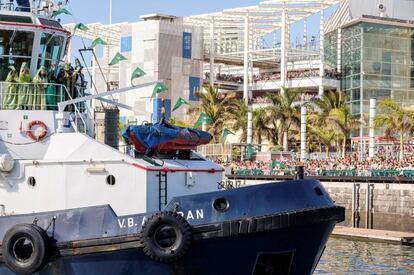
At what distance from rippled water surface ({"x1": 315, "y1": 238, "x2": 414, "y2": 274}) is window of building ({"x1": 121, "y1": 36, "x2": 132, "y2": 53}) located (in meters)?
48.8

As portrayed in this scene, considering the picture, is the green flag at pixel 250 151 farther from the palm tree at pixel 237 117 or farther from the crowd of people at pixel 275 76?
the crowd of people at pixel 275 76

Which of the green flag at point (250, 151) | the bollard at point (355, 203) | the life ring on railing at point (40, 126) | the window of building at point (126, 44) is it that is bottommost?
the bollard at point (355, 203)

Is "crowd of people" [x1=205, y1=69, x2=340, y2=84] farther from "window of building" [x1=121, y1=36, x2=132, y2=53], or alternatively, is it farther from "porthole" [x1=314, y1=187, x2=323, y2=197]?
"porthole" [x1=314, y1=187, x2=323, y2=197]

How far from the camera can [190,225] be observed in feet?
45.2

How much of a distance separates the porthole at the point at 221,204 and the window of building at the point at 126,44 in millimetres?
63729

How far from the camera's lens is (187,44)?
7662 cm

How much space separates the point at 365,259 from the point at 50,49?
13.3m

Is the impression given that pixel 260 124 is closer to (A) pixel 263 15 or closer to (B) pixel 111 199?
(A) pixel 263 15

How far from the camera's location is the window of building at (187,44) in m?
76.4

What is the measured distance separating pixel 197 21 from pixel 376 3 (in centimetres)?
1831

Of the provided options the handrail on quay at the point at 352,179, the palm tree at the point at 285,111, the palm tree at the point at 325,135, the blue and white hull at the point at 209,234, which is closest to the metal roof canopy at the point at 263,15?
the palm tree at the point at 285,111

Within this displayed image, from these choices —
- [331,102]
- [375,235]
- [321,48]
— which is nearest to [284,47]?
[321,48]

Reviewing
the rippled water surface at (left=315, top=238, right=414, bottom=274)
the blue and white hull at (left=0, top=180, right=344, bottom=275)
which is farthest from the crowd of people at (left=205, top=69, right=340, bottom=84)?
the blue and white hull at (left=0, top=180, right=344, bottom=275)

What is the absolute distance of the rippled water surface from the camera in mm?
23561
